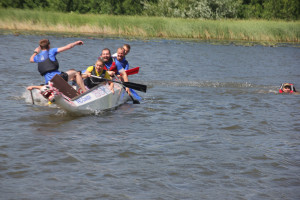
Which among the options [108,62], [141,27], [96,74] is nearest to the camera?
[96,74]

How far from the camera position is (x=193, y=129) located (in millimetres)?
9312

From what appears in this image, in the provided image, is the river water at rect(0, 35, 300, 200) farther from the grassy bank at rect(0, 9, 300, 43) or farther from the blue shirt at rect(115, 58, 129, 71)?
the grassy bank at rect(0, 9, 300, 43)

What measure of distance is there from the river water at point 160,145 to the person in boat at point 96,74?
0.77 metres

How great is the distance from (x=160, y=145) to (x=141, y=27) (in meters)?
27.1

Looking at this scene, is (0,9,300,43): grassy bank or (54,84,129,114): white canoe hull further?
(0,9,300,43): grassy bank

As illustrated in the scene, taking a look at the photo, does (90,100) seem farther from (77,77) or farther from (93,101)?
(77,77)

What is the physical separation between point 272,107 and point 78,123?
5.67 m

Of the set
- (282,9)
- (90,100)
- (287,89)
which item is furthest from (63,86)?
(282,9)

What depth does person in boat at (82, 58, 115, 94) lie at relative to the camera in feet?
35.3

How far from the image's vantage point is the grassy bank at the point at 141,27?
111ft

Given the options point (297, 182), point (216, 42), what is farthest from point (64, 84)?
point (216, 42)

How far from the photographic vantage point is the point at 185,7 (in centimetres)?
4312

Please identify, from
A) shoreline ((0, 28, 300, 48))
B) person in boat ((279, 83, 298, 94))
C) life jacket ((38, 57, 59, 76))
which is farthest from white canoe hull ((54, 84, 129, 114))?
shoreline ((0, 28, 300, 48))

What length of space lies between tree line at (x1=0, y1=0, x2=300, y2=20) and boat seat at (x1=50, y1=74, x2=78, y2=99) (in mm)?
32675
